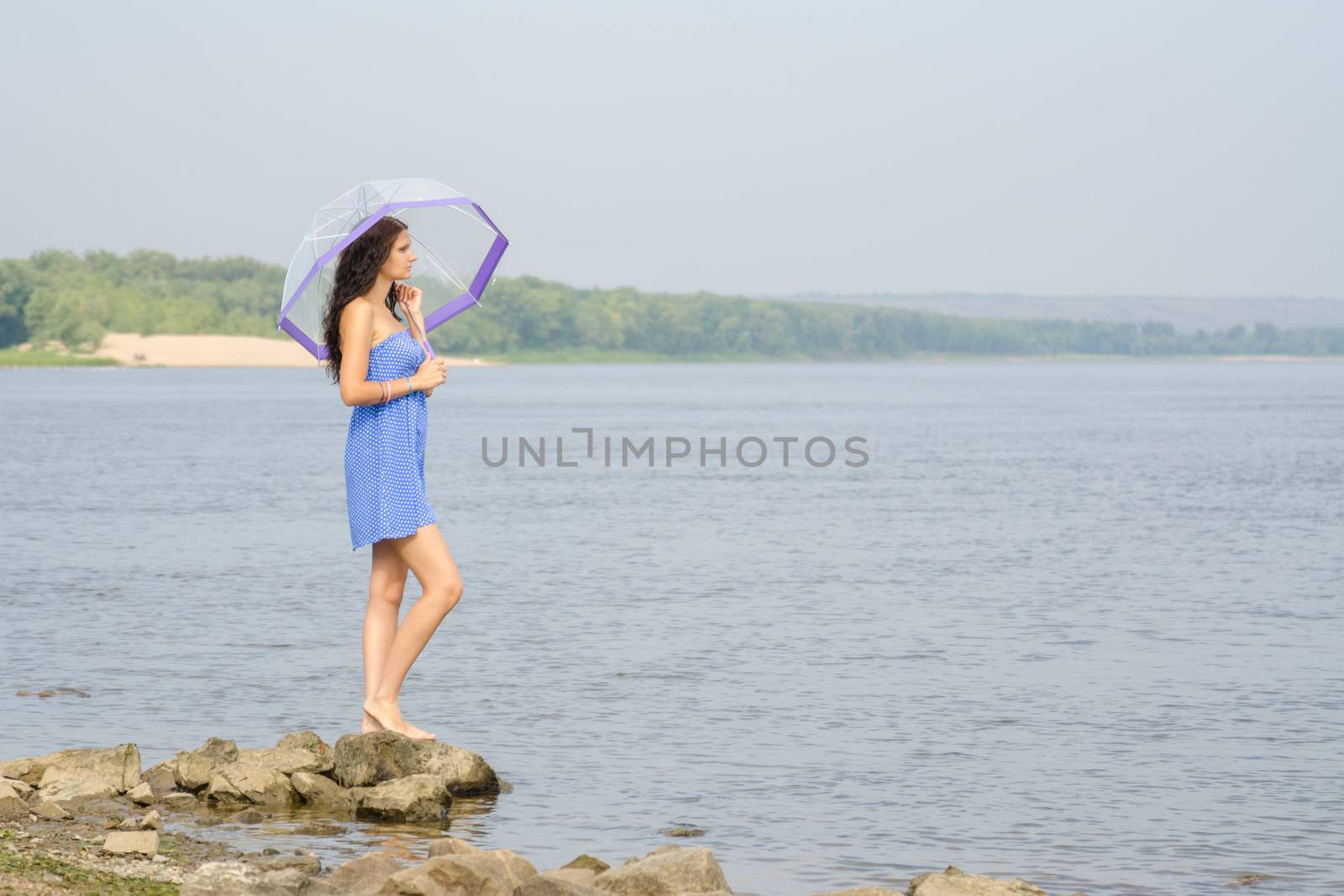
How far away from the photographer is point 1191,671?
438 inches

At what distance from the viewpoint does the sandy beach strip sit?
504 ft

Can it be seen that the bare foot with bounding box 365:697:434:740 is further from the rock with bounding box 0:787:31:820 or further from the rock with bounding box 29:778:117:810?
the rock with bounding box 0:787:31:820

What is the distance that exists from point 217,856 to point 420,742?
132 centimetres

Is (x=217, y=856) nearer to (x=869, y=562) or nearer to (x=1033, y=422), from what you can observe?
(x=869, y=562)

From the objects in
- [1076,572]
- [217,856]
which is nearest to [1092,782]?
[217,856]

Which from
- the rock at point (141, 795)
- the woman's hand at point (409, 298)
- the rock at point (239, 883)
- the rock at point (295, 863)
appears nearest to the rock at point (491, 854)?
the rock at point (295, 863)

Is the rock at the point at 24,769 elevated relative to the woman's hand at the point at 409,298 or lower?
lower

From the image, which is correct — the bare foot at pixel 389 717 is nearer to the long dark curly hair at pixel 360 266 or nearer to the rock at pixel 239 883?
the long dark curly hair at pixel 360 266

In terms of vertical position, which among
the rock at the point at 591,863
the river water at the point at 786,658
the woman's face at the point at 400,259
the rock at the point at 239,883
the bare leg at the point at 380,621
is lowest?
the river water at the point at 786,658

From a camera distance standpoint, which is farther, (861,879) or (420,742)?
(420,742)

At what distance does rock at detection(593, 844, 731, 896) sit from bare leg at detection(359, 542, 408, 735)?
209 cm

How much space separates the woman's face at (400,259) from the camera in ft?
25.3

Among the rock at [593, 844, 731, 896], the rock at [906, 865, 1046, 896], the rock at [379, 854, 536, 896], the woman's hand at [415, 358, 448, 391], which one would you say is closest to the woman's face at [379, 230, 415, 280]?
the woman's hand at [415, 358, 448, 391]

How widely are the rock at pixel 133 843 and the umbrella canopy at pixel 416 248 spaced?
2.20 metres
